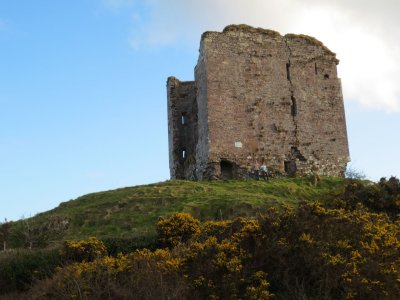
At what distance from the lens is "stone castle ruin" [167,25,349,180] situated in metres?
31.6

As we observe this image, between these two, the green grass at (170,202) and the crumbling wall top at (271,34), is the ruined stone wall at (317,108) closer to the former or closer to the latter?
the crumbling wall top at (271,34)

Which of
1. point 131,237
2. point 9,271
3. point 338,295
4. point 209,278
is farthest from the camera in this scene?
point 131,237

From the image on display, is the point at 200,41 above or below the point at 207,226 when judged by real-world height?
above

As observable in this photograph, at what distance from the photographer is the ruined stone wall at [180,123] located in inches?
1395

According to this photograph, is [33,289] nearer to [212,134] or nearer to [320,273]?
[320,273]

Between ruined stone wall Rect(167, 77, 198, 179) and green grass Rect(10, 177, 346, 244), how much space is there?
21.6ft

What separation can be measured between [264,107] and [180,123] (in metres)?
5.77

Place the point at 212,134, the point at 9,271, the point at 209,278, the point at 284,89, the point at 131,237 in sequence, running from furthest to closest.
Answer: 1. the point at 284,89
2. the point at 212,134
3. the point at 131,237
4. the point at 9,271
5. the point at 209,278

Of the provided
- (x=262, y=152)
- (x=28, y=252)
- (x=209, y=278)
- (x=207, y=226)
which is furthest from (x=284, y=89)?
(x=209, y=278)

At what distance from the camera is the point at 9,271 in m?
16.1

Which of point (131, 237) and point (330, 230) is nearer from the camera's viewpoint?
point (330, 230)

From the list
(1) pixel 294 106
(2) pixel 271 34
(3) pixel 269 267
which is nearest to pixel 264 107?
(1) pixel 294 106

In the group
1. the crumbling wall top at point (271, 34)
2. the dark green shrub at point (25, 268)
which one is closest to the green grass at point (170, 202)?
the dark green shrub at point (25, 268)

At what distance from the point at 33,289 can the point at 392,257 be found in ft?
26.1
